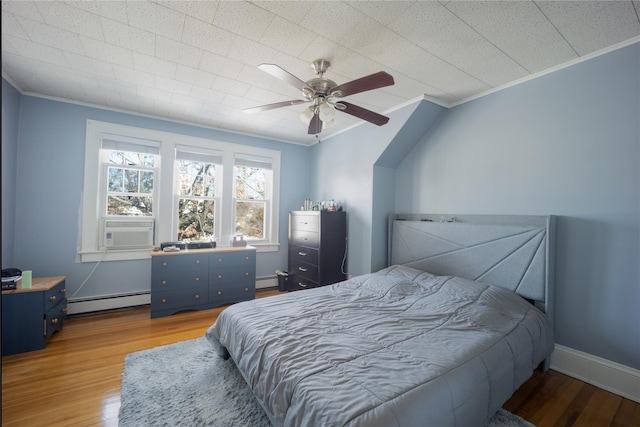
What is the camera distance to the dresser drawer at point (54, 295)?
3080 millimetres

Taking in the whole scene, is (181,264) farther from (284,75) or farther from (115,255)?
(284,75)

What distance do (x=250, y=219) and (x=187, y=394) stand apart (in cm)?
298

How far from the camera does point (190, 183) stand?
4.63m

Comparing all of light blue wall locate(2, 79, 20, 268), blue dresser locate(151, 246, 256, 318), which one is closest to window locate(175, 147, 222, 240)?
blue dresser locate(151, 246, 256, 318)

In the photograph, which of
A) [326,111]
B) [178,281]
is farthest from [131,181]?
Result: [326,111]

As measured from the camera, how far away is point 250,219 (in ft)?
16.8

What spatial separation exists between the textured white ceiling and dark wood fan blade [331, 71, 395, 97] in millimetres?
417

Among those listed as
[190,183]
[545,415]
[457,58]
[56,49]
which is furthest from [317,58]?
[545,415]

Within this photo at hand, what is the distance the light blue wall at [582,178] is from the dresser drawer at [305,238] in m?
1.99

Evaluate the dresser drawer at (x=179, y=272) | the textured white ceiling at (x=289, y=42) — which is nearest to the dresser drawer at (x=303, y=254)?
the dresser drawer at (x=179, y=272)

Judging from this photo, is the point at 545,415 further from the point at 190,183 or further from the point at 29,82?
the point at 29,82

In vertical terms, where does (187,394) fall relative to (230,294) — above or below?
below

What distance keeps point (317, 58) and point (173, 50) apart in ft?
3.94

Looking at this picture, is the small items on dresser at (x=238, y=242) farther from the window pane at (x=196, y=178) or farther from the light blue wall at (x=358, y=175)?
the light blue wall at (x=358, y=175)
